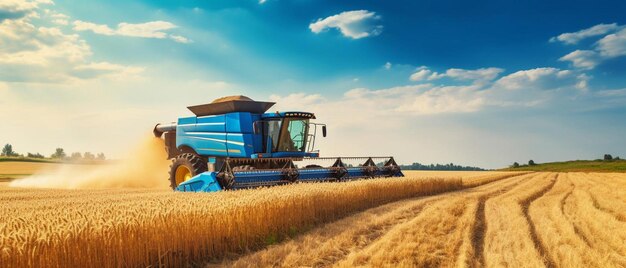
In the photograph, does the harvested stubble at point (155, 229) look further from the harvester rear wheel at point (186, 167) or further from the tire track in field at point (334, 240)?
the harvester rear wheel at point (186, 167)

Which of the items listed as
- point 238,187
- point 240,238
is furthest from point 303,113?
point 240,238

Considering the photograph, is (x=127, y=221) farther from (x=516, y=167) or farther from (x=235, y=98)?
(x=516, y=167)

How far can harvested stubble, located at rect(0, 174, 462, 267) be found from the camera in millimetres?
4141

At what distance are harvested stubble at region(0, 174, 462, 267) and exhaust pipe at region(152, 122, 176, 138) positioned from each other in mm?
10443

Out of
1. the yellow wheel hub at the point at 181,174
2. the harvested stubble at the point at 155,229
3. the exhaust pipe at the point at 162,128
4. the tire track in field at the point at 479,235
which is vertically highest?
the exhaust pipe at the point at 162,128

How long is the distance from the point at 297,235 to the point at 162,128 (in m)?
12.3

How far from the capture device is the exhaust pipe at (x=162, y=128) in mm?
18031

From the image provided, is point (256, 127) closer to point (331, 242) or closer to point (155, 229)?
point (331, 242)

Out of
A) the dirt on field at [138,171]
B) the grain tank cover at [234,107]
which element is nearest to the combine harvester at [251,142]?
the grain tank cover at [234,107]

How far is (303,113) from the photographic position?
599 inches

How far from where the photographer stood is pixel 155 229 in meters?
5.26

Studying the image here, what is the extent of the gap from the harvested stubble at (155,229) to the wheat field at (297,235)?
0.5 inches

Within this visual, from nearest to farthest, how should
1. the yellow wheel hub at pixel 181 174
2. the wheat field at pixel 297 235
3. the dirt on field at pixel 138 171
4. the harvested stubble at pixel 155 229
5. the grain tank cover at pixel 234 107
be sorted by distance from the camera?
the harvested stubble at pixel 155 229, the wheat field at pixel 297 235, the grain tank cover at pixel 234 107, the yellow wheel hub at pixel 181 174, the dirt on field at pixel 138 171

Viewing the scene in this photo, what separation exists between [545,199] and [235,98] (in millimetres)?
10314
